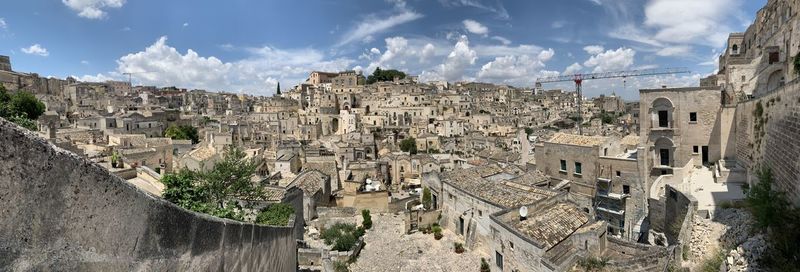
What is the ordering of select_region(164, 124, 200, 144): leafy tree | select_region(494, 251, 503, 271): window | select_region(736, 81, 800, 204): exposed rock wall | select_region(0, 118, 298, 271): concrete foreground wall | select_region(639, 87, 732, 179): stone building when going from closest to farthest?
select_region(0, 118, 298, 271): concrete foreground wall → select_region(736, 81, 800, 204): exposed rock wall → select_region(494, 251, 503, 271): window → select_region(639, 87, 732, 179): stone building → select_region(164, 124, 200, 144): leafy tree

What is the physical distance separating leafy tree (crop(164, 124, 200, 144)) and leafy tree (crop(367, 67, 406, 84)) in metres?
55.8

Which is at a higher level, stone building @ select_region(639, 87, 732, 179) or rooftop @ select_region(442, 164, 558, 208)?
stone building @ select_region(639, 87, 732, 179)

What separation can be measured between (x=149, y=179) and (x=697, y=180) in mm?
23996

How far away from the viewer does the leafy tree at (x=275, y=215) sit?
1421 cm

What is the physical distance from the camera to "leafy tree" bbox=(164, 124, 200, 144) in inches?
1884

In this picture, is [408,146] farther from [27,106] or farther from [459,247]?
[27,106]

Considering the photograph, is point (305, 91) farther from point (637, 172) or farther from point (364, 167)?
point (637, 172)

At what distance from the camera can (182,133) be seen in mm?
49656

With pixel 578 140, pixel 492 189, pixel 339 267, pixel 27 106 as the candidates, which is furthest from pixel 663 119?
pixel 27 106

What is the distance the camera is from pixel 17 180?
1.46m

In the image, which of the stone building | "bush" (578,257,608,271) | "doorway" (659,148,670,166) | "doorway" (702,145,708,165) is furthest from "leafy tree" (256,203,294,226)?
"doorway" (702,145,708,165)

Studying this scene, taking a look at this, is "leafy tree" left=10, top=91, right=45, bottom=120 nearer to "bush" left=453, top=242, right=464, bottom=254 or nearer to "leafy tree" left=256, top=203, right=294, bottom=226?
"leafy tree" left=256, top=203, right=294, bottom=226

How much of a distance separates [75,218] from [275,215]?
1399 centimetres

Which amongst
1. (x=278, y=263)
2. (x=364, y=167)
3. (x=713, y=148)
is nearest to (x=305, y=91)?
(x=364, y=167)
